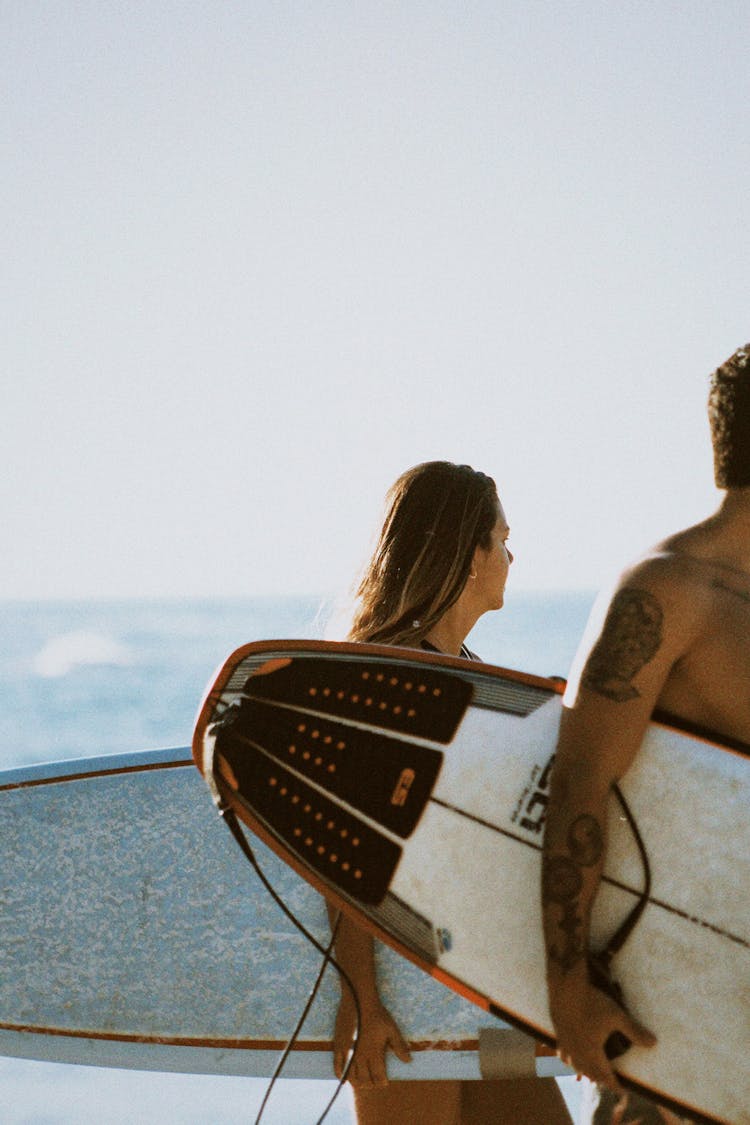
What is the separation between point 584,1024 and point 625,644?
19.5 inches

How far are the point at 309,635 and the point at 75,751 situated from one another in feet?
44.7

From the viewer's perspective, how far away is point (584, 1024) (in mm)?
1554

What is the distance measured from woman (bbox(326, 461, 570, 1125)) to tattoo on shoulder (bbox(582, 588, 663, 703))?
0.70 metres

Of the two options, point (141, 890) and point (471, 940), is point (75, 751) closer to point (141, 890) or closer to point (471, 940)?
point (141, 890)

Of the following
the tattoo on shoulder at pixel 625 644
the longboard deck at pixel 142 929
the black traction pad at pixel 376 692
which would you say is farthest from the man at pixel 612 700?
the longboard deck at pixel 142 929

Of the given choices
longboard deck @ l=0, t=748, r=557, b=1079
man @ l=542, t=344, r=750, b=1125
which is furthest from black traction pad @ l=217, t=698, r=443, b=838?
longboard deck @ l=0, t=748, r=557, b=1079

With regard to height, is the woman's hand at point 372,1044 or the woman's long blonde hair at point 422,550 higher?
the woman's long blonde hair at point 422,550

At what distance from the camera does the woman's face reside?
7.77 ft

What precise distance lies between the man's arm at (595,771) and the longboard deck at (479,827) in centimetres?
17

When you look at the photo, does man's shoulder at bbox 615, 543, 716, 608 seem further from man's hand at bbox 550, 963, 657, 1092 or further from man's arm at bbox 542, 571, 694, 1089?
man's hand at bbox 550, 963, 657, 1092

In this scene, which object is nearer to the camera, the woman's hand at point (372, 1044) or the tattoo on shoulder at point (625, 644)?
the tattoo on shoulder at point (625, 644)

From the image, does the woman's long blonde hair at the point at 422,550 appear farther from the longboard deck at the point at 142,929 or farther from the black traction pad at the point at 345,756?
the longboard deck at the point at 142,929

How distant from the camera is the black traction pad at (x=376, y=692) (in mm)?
2043

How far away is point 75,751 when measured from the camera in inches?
608
